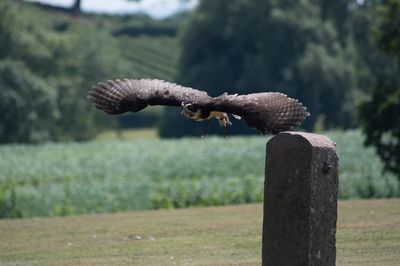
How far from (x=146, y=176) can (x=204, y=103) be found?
72.7 ft

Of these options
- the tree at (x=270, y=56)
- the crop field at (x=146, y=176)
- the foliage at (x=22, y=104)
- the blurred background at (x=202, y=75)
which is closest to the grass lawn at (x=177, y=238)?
the crop field at (x=146, y=176)

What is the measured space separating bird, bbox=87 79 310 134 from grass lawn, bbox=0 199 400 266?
1.87m

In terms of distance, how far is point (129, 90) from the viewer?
42.1ft

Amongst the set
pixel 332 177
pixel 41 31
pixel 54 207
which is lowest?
pixel 54 207

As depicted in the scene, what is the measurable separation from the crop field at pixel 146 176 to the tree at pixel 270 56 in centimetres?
2390

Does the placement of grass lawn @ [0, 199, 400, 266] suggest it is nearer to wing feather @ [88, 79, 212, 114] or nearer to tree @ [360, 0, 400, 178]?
wing feather @ [88, 79, 212, 114]

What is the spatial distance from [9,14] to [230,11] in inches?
670

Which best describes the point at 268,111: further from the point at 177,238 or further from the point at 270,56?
the point at 270,56

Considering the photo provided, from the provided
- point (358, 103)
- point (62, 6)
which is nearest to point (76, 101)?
point (62, 6)

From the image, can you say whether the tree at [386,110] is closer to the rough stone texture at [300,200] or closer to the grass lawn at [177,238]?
the grass lawn at [177,238]

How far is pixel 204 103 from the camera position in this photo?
11.7m

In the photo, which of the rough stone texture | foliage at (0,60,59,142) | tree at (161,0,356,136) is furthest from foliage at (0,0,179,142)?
the rough stone texture

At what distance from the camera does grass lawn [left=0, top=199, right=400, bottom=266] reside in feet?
42.0

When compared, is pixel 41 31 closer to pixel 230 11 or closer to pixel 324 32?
pixel 230 11
